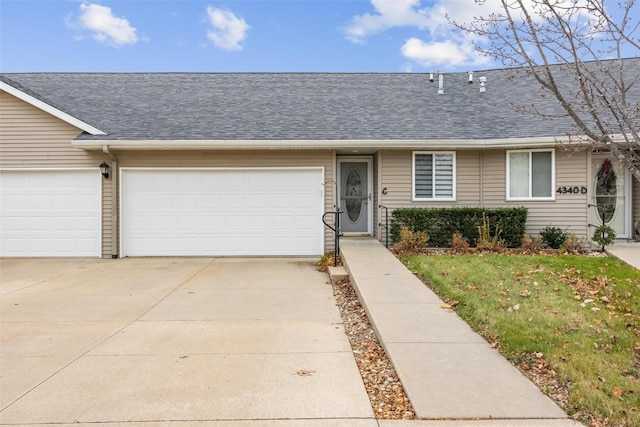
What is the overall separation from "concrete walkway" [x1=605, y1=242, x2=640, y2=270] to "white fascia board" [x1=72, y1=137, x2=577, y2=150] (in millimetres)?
2699

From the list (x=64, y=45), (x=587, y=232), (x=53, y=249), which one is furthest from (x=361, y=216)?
(x=64, y=45)

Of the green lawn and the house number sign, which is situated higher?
the house number sign

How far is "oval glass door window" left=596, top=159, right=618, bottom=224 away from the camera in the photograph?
1034 centimetres

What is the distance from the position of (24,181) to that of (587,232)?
13.9 meters

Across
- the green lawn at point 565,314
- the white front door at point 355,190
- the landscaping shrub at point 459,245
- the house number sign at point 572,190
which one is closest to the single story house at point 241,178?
the house number sign at point 572,190

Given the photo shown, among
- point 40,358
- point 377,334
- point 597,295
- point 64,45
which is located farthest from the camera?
point 64,45

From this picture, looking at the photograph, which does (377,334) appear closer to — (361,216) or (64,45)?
(361,216)

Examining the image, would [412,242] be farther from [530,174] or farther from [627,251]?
[627,251]

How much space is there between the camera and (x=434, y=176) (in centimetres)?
1058

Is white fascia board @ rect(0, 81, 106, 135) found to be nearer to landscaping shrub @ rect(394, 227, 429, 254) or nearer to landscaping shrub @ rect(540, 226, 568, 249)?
landscaping shrub @ rect(394, 227, 429, 254)

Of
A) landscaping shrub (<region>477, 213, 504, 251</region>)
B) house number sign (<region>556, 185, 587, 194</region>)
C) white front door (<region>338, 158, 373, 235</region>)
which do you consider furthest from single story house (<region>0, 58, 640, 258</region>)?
landscaping shrub (<region>477, 213, 504, 251</region>)

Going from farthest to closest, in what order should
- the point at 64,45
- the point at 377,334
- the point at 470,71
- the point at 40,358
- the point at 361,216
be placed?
1. the point at 64,45
2. the point at 470,71
3. the point at 361,216
4. the point at 377,334
5. the point at 40,358

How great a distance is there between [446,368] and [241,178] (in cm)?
784

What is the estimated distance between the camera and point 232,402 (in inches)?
123
